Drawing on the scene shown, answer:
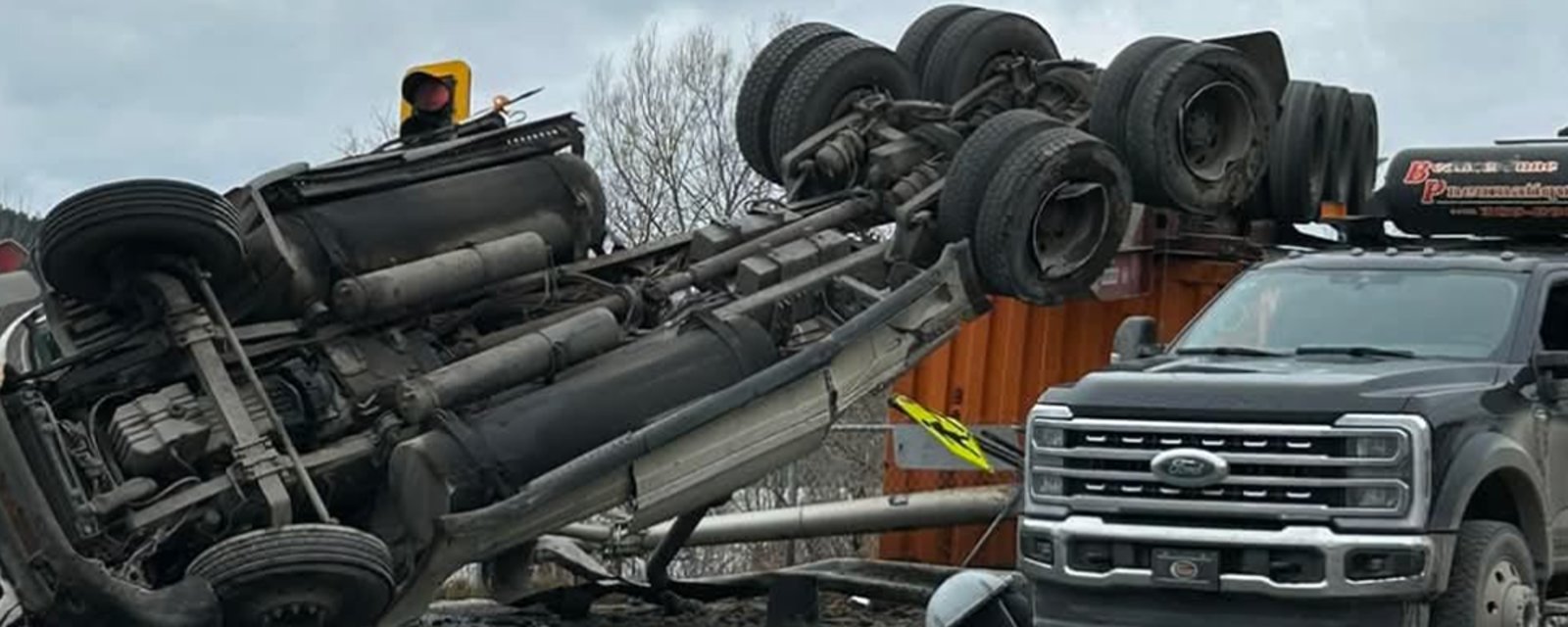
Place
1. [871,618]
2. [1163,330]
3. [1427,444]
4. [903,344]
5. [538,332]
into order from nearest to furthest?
1. [1427,444]
2. [538,332]
3. [903,344]
4. [871,618]
5. [1163,330]

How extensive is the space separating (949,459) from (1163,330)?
1505 millimetres

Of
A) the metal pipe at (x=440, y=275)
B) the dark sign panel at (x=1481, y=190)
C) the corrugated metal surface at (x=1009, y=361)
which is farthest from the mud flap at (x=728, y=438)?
the corrugated metal surface at (x=1009, y=361)

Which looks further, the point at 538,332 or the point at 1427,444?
the point at 538,332

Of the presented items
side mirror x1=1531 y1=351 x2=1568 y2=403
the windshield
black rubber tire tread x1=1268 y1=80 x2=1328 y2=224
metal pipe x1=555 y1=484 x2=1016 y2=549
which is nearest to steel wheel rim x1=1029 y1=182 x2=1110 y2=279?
the windshield

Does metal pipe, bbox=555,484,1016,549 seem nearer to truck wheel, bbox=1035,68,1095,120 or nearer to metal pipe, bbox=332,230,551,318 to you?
truck wheel, bbox=1035,68,1095,120

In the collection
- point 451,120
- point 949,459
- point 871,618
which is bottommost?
point 871,618

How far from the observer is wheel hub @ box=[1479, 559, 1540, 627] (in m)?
7.52

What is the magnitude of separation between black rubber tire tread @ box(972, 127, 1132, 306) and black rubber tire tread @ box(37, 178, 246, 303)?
3.44 meters

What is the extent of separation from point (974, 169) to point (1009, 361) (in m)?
2.97

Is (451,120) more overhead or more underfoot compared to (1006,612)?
more overhead

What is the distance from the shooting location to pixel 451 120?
1038 centimetres

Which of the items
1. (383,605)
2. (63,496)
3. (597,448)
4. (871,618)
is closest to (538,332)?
(597,448)

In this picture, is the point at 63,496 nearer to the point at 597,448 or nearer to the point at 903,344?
the point at 597,448

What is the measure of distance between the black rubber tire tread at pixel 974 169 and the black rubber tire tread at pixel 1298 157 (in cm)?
223
